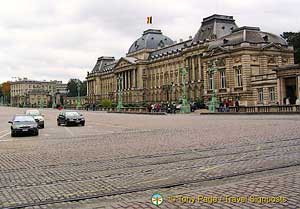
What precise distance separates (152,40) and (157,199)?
133 m

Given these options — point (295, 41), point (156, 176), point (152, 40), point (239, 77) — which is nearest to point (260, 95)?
point (239, 77)

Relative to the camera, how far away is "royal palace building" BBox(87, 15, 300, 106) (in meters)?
64.9

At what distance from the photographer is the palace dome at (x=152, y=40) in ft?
448

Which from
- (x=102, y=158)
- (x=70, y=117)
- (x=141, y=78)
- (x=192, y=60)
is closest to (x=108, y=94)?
(x=141, y=78)

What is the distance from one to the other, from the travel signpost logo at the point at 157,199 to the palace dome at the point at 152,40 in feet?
426

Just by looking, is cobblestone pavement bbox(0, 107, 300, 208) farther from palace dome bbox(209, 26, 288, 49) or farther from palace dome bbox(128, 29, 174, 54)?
palace dome bbox(128, 29, 174, 54)

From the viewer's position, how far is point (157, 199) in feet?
22.5

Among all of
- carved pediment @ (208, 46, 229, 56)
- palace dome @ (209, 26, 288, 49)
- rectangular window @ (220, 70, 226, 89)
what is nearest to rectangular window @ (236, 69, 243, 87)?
rectangular window @ (220, 70, 226, 89)

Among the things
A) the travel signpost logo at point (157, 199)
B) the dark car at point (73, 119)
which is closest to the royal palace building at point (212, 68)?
the dark car at point (73, 119)

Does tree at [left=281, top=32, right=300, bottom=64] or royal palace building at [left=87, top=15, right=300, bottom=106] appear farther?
tree at [left=281, top=32, right=300, bottom=64]

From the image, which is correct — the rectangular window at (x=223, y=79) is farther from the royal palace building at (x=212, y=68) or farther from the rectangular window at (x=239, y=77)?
the rectangular window at (x=239, y=77)

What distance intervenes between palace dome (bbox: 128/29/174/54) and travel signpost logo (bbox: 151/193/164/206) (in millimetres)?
129954

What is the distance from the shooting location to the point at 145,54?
135 metres

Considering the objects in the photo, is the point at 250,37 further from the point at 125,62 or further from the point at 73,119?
the point at 125,62
